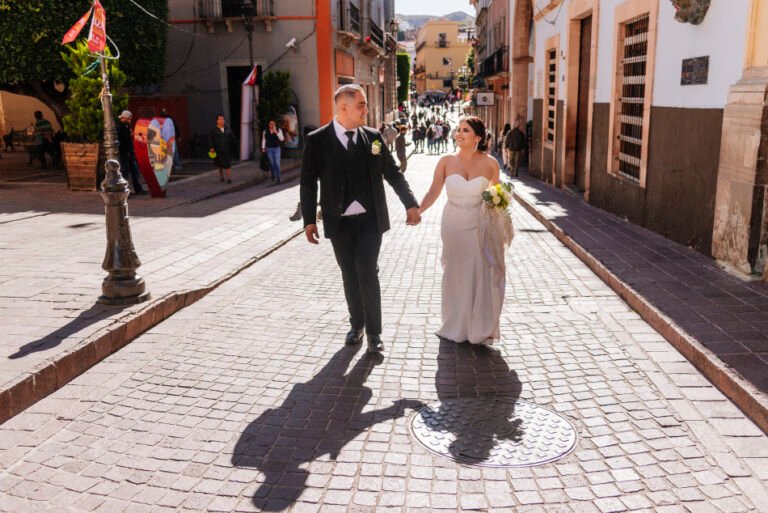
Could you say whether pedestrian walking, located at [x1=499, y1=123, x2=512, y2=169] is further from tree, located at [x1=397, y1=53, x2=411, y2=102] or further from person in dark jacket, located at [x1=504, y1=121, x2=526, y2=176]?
tree, located at [x1=397, y1=53, x2=411, y2=102]

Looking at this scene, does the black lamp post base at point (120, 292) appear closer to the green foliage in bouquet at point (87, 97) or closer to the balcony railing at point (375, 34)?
the green foliage in bouquet at point (87, 97)

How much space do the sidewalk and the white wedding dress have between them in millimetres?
2582

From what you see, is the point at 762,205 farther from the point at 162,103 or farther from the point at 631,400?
the point at 162,103

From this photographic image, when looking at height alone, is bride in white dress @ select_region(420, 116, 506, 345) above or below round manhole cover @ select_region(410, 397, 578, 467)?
above

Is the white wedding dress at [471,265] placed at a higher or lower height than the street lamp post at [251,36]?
lower

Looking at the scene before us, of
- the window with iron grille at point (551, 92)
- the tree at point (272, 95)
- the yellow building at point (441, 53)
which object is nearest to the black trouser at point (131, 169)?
the window with iron grille at point (551, 92)

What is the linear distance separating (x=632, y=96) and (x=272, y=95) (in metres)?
16.1

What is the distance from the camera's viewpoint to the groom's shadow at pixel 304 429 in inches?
139

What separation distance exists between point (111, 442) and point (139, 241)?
573cm

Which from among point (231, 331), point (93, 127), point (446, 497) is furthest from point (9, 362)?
point (93, 127)

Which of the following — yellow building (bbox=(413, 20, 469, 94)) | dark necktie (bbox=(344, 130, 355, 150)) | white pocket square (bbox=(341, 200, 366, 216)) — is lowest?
white pocket square (bbox=(341, 200, 366, 216))

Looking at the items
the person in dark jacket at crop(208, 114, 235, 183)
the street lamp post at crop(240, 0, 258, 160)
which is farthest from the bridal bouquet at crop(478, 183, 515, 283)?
the street lamp post at crop(240, 0, 258, 160)

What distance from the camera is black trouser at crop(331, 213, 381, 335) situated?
5.26m

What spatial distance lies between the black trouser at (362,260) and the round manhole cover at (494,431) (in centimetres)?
111
